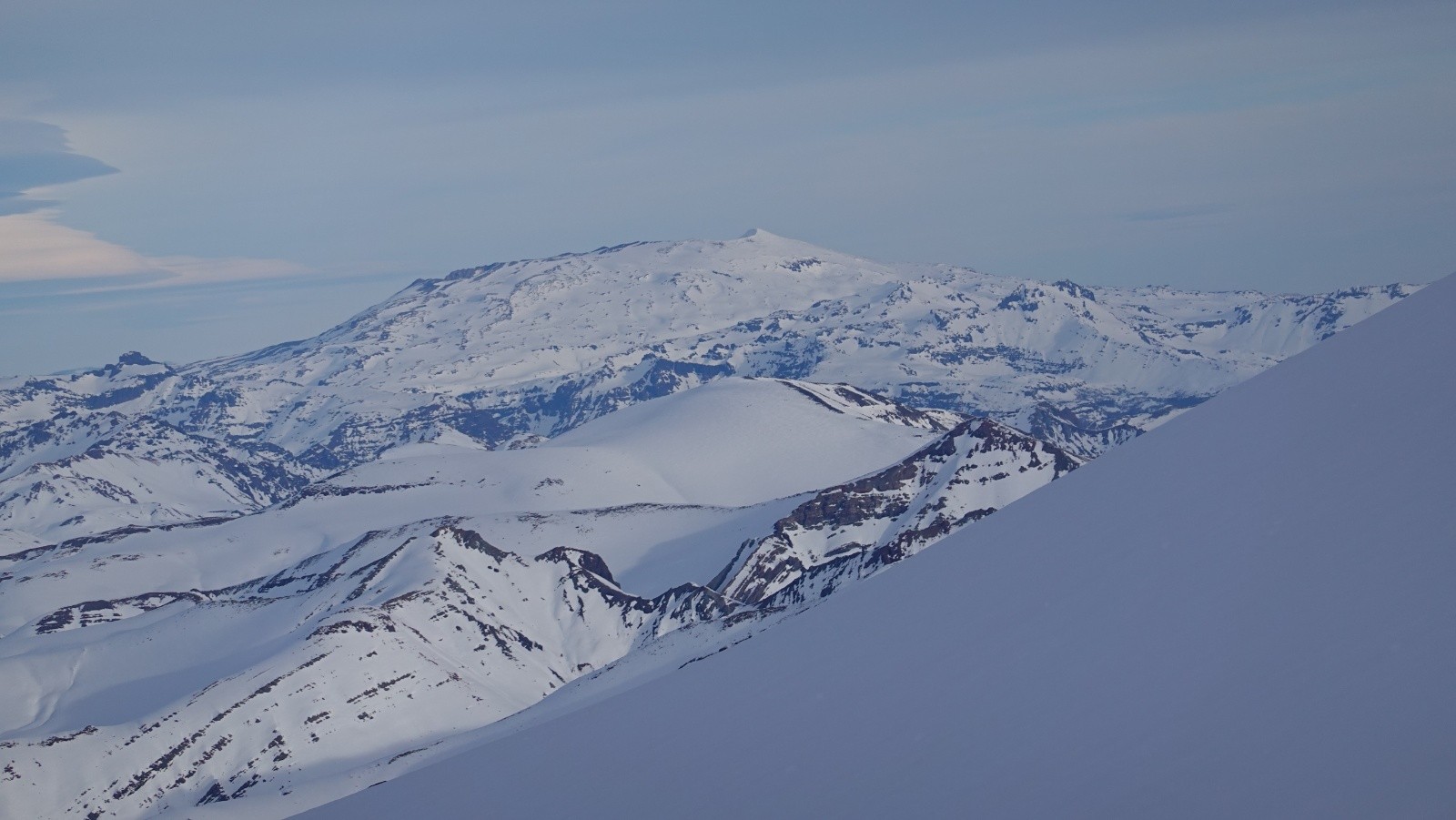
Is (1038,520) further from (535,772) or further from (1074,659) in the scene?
(535,772)

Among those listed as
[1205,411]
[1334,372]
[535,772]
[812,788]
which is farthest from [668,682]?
[1334,372]

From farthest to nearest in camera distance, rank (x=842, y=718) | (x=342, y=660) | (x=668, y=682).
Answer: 1. (x=342, y=660)
2. (x=668, y=682)
3. (x=842, y=718)

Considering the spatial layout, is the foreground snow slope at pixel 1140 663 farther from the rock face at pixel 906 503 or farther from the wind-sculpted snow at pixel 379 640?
the rock face at pixel 906 503

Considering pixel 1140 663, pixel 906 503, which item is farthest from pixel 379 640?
pixel 1140 663

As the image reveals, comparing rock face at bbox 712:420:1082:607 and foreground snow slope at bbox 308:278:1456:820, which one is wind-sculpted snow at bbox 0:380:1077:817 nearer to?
rock face at bbox 712:420:1082:607

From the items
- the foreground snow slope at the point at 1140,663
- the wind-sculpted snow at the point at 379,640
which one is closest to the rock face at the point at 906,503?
the wind-sculpted snow at the point at 379,640

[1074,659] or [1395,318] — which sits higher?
[1395,318]

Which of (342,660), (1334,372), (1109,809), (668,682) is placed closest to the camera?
(1109,809)

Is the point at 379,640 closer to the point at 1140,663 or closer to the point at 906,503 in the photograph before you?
the point at 906,503
